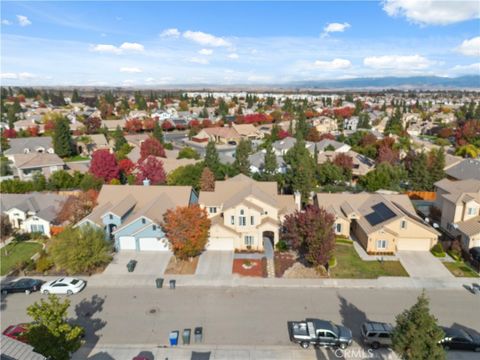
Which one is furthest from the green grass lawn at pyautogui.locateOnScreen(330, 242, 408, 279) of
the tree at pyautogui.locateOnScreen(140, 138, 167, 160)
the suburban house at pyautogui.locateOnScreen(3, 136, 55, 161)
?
the suburban house at pyautogui.locateOnScreen(3, 136, 55, 161)

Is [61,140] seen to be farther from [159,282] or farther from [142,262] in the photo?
[159,282]

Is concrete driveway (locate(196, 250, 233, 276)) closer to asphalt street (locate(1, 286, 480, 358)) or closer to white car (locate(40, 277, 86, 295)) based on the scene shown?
asphalt street (locate(1, 286, 480, 358))

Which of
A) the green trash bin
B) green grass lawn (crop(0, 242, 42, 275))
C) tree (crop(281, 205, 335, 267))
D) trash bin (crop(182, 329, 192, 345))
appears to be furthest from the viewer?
green grass lawn (crop(0, 242, 42, 275))

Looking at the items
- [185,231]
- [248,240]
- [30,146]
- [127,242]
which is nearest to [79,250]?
[127,242]

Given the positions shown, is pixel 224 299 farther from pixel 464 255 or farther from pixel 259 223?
pixel 464 255

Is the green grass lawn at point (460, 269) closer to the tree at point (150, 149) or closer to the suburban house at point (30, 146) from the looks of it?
the tree at point (150, 149)

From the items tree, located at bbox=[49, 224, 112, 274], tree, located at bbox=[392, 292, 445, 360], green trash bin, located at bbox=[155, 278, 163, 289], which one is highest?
tree, located at bbox=[392, 292, 445, 360]
